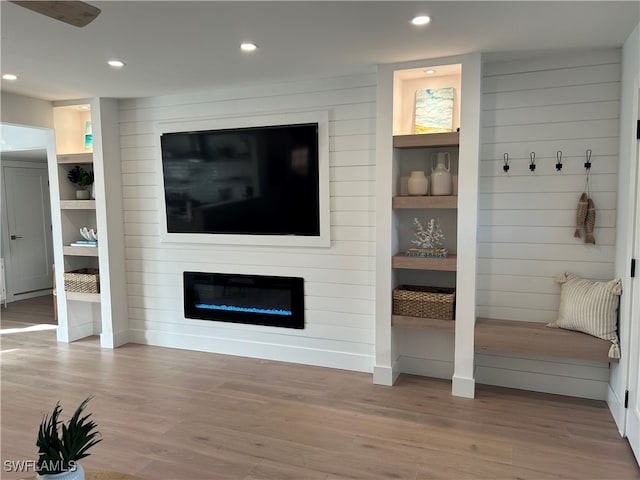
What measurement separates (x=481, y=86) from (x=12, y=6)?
2944 millimetres

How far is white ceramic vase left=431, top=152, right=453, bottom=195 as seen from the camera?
356 cm

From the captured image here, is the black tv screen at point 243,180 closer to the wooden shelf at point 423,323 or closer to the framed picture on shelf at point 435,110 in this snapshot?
the framed picture on shelf at point 435,110

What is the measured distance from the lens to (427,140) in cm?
350

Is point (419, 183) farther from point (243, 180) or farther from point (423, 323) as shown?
point (243, 180)

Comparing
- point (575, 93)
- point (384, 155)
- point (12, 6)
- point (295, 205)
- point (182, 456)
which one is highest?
point (12, 6)

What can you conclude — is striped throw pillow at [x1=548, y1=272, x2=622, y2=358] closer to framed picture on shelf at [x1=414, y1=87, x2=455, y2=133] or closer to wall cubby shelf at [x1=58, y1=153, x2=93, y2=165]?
framed picture on shelf at [x1=414, y1=87, x2=455, y2=133]

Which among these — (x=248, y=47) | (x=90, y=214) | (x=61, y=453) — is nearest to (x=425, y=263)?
(x=248, y=47)

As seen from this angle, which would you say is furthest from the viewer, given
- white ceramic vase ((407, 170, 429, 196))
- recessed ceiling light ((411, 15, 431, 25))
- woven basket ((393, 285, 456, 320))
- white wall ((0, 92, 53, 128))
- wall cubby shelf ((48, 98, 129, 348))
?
wall cubby shelf ((48, 98, 129, 348))

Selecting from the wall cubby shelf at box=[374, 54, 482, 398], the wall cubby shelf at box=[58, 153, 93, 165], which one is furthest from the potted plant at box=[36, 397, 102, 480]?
the wall cubby shelf at box=[58, 153, 93, 165]

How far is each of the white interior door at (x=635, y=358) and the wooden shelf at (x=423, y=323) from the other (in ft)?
3.74

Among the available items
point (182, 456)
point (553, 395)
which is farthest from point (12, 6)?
point (553, 395)

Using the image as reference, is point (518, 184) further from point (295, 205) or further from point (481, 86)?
point (295, 205)

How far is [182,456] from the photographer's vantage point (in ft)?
9.03

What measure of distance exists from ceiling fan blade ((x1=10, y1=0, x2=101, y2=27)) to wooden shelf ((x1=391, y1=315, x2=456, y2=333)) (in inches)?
111
